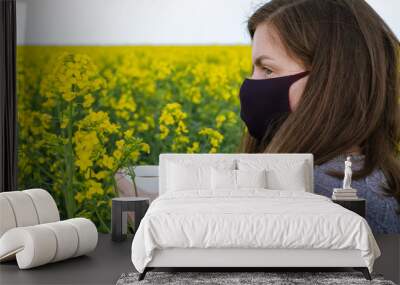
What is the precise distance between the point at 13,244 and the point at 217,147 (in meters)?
2.48

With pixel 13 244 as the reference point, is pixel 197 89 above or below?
above

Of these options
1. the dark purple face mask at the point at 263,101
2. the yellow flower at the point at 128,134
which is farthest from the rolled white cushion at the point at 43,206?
the dark purple face mask at the point at 263,101

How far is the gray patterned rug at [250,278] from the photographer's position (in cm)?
451

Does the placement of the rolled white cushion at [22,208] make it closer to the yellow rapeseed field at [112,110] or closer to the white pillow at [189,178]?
the white pillow at [189,178]

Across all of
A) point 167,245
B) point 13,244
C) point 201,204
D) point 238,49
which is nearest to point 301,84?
point 238,49

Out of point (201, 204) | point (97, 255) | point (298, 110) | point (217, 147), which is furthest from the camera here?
point (217, 147)

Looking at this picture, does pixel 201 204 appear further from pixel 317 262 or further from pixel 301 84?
pixel 301 84

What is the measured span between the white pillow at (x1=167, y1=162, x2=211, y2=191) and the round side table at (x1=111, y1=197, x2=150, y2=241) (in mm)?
298

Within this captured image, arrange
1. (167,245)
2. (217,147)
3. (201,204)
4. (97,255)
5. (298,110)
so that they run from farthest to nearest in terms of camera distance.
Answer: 1. (217,147)
2. (298,110)
3. (97,255)
4. (201,204)
5. (167,245)

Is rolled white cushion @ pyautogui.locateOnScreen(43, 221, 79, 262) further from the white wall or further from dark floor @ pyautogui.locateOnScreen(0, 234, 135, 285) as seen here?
the white wall

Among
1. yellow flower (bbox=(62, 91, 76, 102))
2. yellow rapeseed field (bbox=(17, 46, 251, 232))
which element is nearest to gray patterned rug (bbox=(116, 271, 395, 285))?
yellow rapeseed field (bbox=(17, 46, 251, 232))

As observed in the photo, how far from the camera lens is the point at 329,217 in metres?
4.52

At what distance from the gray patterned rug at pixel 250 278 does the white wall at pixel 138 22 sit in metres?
2.72

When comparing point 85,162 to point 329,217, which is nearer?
point 329,217
